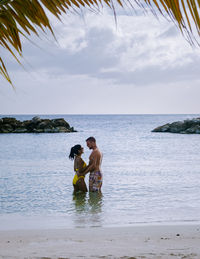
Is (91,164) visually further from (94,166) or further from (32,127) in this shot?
(32,127)

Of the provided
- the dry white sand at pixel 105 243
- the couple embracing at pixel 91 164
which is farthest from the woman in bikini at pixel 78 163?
the dry white sand at pixel 105 243

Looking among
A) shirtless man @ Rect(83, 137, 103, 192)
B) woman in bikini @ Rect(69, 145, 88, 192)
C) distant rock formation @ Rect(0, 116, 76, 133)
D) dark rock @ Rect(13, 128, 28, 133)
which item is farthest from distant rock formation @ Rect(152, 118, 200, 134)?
shirtless man @ Rect(83, 137, 103, 192)

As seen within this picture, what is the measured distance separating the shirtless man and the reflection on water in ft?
0.90

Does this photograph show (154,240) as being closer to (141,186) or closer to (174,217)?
(174,217)

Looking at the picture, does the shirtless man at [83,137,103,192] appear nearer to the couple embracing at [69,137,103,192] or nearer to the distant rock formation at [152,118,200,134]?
the couple embracing at [69,137,103,192]

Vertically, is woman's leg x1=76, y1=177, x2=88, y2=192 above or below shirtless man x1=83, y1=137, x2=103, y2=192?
below

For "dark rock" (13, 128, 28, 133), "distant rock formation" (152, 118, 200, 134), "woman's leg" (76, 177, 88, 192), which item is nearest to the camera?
"woman's leg" (76, 177, 88, 192)

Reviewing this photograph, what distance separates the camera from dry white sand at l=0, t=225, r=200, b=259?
4383mm

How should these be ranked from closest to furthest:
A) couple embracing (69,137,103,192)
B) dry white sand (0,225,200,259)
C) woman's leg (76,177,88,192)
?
dry white sand (0,225,200,259)
couple embracing (69,137,103,192)
woman's leg (76,177,88,192)

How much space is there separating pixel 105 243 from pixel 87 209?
11.5 ft

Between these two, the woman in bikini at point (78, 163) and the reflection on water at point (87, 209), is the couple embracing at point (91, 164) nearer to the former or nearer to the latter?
the woman in bikini at point (78, 163)

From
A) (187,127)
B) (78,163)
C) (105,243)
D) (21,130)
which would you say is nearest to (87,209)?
(78,163)

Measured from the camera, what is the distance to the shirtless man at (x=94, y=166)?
900 centimetres

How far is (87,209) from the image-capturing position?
858cm
